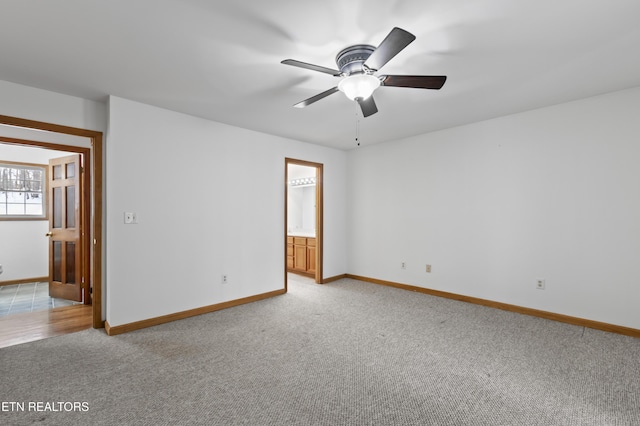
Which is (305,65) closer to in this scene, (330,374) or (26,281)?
(330,374)

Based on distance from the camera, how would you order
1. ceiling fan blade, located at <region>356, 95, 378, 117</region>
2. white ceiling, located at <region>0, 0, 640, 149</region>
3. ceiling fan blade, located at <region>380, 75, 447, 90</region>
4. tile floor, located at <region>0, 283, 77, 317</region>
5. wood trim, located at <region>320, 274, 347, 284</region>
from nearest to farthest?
white ceiling, located at <region>0, 0, 640, 149</region> → ceiling fan blade, located at <region>380, 75, 447, 90</region> → ceiling fan blade, located at <region>356, 95, 378, 117</region> → tile floor, located at <region>0, 283, 77, 317</region> → wood trim, located at <region>320, 274, 347, 284</region>

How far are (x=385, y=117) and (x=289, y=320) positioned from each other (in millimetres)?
2757

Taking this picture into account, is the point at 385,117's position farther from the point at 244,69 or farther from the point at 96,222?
the point at 96,222

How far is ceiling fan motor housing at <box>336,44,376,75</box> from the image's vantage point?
7.06ft

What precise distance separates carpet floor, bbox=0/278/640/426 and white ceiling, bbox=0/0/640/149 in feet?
8.11

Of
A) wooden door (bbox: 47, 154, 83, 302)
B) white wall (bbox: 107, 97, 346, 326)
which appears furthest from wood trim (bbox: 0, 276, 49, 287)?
white wall (bbox: 107, 97, 346, 326)

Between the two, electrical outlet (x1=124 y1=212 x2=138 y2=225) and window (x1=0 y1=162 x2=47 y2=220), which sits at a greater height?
window (x1=0 y1=162 x2=47 y2=220)

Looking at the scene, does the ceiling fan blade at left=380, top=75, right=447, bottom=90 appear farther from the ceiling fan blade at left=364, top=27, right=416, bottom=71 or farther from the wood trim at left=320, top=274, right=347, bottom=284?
the wood trim at left=320, top=274, right=347, bottom=284

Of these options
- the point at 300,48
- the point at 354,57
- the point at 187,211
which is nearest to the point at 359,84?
the point at 354,57

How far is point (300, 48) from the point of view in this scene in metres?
2.22

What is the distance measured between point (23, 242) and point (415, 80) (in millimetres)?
6713

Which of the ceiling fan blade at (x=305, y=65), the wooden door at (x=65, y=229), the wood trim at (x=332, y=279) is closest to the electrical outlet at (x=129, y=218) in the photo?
the wooden door at (x=65, y=229)

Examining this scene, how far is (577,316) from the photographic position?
3316mm

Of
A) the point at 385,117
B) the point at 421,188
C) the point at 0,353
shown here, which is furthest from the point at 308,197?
the point at 0,353
